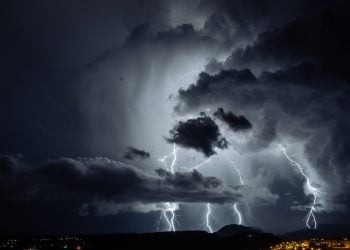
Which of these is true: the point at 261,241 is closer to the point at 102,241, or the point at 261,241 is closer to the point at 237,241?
the point at 237,241

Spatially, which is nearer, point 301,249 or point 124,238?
point 301,249

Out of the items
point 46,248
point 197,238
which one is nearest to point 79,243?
point 46,248

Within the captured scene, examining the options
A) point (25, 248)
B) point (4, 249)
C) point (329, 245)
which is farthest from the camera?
point (25, 248)

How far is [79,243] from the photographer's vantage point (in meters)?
176

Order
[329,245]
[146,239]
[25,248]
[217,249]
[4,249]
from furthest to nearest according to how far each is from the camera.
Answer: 1. [146,239]
2. [217,249]
3. [25,248]
4. [4,249]
5. [329,245]

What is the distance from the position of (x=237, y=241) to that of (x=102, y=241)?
66181 millimetres

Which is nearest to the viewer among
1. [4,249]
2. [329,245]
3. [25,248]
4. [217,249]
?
[329,245]

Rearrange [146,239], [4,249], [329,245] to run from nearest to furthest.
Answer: [329,245]
[4,249]
[146,239]

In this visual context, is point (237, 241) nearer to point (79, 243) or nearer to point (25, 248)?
point (79, 243)

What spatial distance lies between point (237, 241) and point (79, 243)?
76.2 meters

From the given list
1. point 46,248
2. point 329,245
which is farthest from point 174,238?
point 329,245

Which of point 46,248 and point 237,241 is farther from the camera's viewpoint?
point 237,241

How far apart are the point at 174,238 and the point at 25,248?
235ft

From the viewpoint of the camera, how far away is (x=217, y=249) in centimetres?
17550
